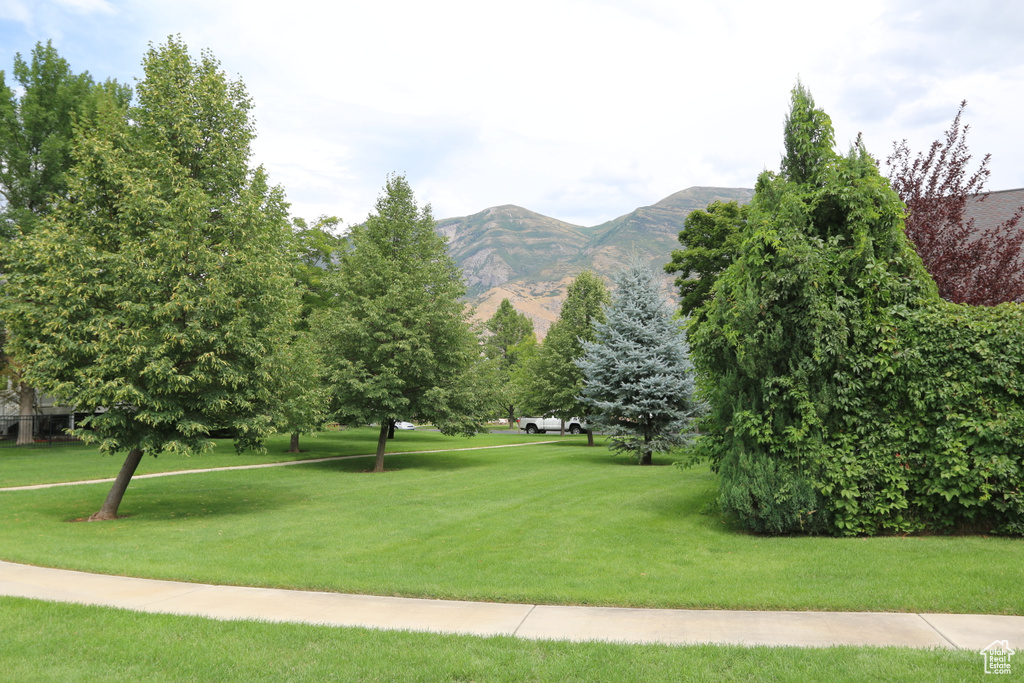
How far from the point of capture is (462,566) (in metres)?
7.95

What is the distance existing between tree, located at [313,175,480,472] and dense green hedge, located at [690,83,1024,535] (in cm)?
1299

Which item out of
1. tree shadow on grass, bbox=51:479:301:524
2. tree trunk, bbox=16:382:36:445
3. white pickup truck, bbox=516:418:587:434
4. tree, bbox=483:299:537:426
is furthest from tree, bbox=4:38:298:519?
tree, bbox=483:299:537:426

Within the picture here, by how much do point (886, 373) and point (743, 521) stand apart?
9.97ft

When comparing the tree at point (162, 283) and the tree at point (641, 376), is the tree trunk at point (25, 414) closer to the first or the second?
the tree at point (162, 283)

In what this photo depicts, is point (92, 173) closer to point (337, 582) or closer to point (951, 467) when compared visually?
point (337, 582)

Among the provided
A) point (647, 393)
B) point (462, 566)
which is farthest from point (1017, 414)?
point (647, 393)

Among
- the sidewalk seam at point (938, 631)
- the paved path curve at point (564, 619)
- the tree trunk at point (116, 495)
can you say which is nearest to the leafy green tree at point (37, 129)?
the tree trunk at point (116, 495)

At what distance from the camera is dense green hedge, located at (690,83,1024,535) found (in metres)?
8.77

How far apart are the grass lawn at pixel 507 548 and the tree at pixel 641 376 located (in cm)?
575

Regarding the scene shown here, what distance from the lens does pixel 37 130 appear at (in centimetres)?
2780

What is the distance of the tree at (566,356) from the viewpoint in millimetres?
31703

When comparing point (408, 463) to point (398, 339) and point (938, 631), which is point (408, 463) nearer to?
point (398, 339)

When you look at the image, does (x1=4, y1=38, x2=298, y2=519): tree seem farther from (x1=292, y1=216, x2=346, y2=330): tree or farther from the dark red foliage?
(x1=292, y1=216, x2=346, y2=330): tree

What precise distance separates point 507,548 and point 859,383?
18.6 feet
